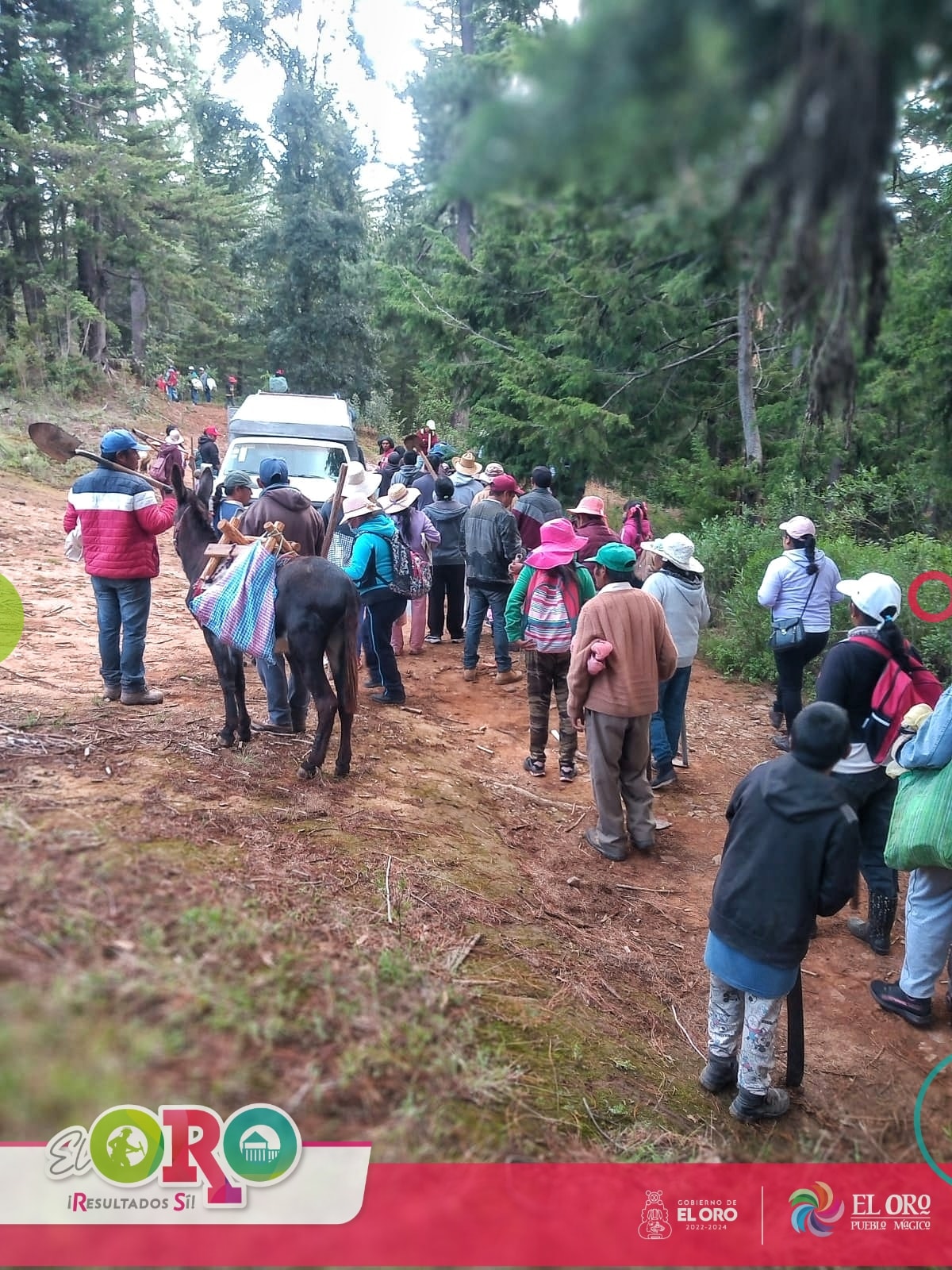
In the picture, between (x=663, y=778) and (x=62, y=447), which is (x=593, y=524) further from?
(x=62, y=447)

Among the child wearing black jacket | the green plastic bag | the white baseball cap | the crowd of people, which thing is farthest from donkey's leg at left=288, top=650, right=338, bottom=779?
the green plastic bag

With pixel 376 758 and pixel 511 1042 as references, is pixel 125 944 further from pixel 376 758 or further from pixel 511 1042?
pixel 376 758

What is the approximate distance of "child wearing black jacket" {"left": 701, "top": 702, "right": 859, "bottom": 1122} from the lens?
10.4ft

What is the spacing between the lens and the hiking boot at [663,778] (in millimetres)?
6941

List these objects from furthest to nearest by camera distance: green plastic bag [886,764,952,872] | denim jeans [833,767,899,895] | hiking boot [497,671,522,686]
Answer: hiking boot [497,671,522,686] < denim jeans [833,767,899,895] < green plastic bag [886,764,952,872]

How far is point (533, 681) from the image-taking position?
271 inches

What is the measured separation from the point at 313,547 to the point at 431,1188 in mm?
4920

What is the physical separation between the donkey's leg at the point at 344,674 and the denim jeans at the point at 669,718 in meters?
2.40

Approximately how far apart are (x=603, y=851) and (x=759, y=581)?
489 centimetres

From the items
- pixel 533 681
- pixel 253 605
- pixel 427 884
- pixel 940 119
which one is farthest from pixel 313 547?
pixel 940 119

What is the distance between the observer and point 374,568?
23.7 ft

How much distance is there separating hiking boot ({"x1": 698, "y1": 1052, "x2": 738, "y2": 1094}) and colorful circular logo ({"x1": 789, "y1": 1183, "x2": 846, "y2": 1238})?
2.34 ft

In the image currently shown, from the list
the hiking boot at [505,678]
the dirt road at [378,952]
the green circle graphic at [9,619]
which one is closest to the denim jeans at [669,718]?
the dirt road at [378,952]

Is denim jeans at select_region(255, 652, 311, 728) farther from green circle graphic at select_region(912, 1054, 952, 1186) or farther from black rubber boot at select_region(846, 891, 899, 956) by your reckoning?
green circle graphic at select_region(912, 1054, 952, 1186)
